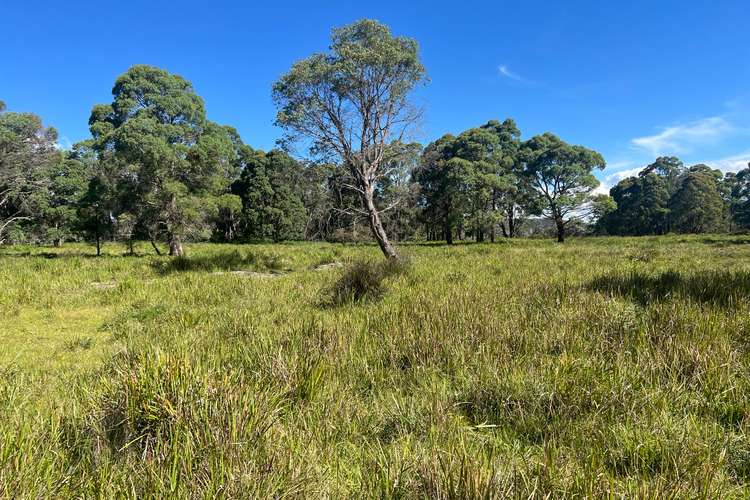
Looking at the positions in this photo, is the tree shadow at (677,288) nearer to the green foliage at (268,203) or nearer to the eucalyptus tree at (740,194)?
the green foliage at (268,203)

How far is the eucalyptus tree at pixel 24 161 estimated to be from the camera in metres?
22.7

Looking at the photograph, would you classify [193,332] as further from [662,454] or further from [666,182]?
[666,182]

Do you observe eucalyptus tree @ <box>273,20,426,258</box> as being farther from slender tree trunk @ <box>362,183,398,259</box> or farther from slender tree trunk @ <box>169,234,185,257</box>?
slender tree trunk @ <box>169,234,185,257</box>

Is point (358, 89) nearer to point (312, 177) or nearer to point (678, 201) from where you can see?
point (312, 177)

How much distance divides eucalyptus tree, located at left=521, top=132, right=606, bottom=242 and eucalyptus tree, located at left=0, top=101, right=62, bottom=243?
39932 millimetres

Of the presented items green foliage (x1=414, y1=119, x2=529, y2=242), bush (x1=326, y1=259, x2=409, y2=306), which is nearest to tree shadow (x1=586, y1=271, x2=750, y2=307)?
bush (x1=326, y1=259, x2=409, y2=306)

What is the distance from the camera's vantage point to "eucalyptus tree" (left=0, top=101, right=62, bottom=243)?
74.4ft

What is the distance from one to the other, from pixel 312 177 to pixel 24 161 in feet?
73.3

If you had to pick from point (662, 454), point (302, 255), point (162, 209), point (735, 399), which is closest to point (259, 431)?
point (662, 454)

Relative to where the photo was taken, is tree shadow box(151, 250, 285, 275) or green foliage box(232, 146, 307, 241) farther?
green foliage box(232, 146, 307, 241)

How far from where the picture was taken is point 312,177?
15.3m

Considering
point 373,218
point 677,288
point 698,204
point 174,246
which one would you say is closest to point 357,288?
point 677,288

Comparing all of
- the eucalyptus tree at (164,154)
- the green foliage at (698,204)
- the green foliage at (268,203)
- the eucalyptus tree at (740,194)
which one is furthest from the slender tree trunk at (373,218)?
the eucalyptus tree at (740,194)

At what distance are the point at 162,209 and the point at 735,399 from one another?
22138 millimetres
